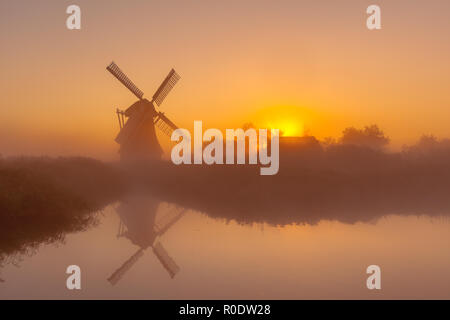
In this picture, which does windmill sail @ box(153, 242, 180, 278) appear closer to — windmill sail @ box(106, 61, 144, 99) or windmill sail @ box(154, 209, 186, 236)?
windmill sail @ box(154, 209, 186, 236)

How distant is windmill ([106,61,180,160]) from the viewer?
41.8 meters

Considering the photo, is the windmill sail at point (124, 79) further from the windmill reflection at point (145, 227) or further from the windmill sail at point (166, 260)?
the windmill sail at point (166, 260)

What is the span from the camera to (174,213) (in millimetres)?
24203

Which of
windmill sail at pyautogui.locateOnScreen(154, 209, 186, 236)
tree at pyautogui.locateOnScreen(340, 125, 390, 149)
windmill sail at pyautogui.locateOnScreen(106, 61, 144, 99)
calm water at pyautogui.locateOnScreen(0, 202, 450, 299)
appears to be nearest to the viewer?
calm water at pyautogui.locateOnScreen(0, 202, 450, 299)

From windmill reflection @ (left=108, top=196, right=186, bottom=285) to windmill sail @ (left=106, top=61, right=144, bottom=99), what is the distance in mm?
13868

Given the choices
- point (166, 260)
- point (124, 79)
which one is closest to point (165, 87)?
point (124, 79)

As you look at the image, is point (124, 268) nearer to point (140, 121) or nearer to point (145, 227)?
point (145, 227)

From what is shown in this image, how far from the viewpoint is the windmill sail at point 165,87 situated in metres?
42.9

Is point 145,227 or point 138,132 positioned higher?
point 138,132

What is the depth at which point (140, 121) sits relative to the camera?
41.9m

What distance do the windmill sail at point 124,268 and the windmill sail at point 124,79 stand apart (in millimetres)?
28088

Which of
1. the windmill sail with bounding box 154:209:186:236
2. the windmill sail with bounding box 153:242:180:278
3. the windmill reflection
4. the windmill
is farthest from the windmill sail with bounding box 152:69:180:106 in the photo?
the windmill sail with bounding box 153:242:180:278

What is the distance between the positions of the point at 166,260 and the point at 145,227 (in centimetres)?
726

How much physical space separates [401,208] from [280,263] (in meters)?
13.4
